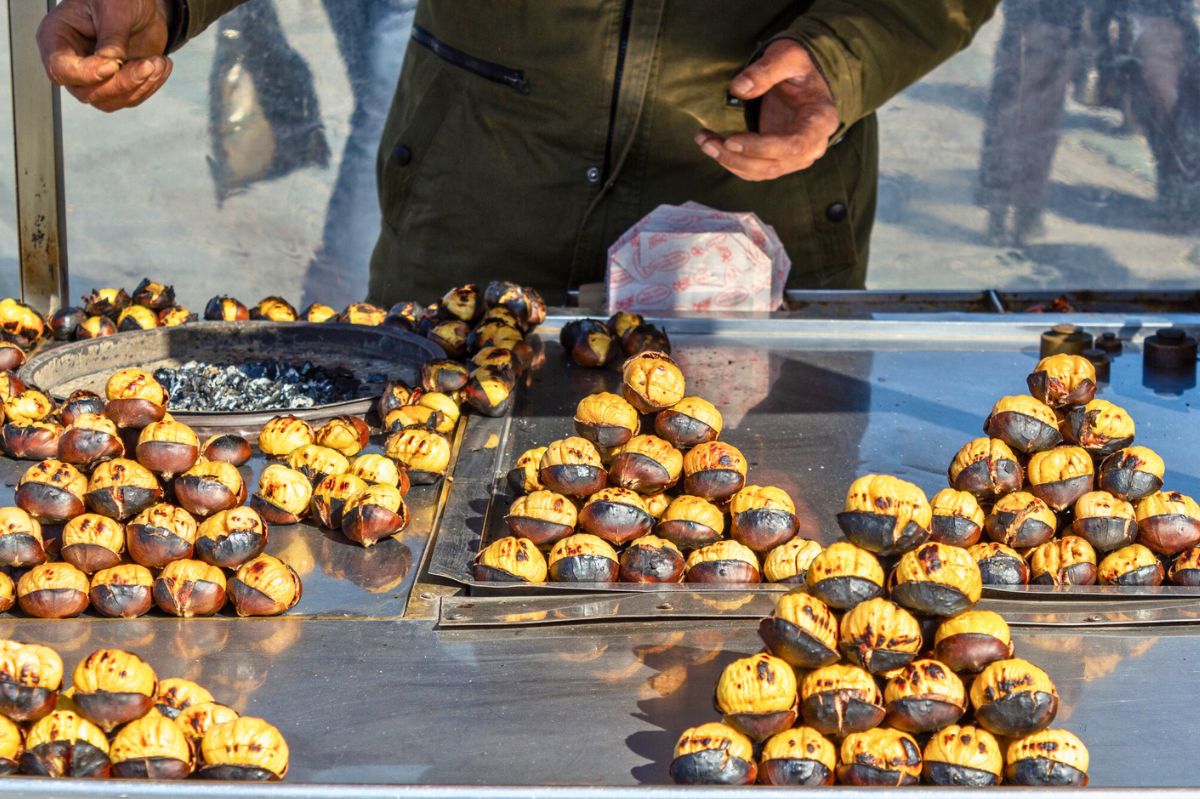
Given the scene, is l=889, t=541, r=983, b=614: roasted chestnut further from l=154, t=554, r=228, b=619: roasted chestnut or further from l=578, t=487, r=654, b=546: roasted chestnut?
l=154, t=554, r=228, b=619: roasted chestnut

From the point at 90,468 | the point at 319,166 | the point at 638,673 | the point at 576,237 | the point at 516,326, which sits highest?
the point at 319,166

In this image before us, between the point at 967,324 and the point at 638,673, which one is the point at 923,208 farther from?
the point at 638,673

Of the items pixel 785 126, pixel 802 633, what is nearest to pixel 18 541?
pixel 802 633

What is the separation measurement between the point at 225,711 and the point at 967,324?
170 centimetres

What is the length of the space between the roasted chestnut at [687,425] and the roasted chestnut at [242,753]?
2.10 feet

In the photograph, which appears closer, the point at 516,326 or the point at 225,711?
the point at 225,711

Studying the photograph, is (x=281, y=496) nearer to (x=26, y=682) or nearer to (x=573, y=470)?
(x=573, y=470)

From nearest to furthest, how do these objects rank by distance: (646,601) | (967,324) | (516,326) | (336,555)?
(646,601), (336,555), (516,326), (967,324)

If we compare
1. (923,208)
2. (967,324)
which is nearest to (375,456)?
(967,324)

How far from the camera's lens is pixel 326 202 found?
4.59 metres

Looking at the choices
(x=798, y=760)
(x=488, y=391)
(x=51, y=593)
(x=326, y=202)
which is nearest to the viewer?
(x=798, y=760)

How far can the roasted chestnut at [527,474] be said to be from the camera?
5.21 ft

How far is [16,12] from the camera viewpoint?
2.53 m

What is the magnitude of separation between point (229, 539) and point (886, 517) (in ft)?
2.24
